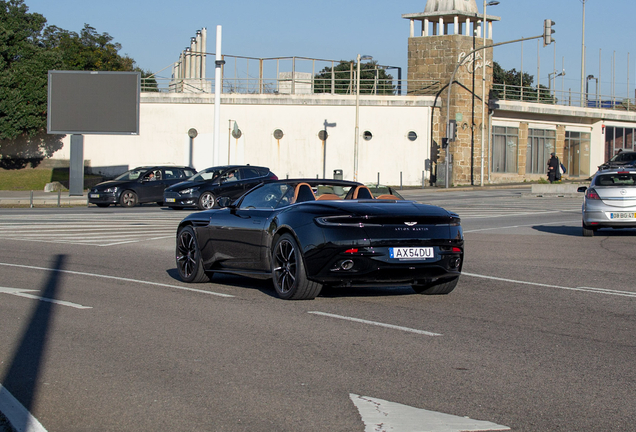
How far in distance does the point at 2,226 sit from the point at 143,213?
6571 millimetres

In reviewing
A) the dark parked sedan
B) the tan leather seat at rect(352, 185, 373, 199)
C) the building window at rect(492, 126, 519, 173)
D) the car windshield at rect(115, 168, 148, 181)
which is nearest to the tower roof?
the building window at rect(492, 126, 519, 173)

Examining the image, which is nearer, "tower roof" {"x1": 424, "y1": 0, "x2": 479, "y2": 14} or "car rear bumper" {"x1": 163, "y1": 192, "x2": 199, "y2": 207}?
"car rear bumper" {"x1": 163, "y1": 192, "x2": 199, "y2": 207}

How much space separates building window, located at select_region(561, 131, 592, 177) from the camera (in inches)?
2188

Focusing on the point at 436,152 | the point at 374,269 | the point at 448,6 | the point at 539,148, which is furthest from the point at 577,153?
the point at 374,269

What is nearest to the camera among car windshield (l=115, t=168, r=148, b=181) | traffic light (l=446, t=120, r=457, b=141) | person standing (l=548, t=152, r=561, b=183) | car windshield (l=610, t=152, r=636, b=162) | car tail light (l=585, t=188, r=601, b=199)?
car tail light (l=585, t=188, r=601, b=199)

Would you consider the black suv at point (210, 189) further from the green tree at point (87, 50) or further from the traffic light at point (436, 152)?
the green tree at point (87, 50)

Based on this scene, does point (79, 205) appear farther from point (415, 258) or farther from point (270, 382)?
point (270, 382)

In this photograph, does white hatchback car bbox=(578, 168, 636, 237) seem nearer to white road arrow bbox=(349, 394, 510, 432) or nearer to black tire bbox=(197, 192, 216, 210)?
white road arrow bbox=(349, 394, 510, 432)

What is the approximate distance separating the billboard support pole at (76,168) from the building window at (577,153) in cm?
3336

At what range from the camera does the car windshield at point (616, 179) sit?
17.1 metres

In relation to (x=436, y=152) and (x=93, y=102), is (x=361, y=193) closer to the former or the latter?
(x=93, y=102)

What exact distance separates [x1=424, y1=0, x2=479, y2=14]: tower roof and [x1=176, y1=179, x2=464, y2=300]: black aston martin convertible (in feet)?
135

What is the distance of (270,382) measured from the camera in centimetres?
526

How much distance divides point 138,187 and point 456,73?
→ 24364mm
